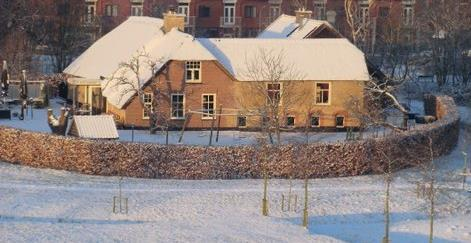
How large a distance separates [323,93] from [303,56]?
2.36 meters

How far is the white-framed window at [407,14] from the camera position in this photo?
77125mm

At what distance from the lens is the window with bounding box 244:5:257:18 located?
80938 millimetres

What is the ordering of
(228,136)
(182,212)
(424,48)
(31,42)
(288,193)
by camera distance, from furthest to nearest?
(424,48) < (31,42) < (228,136) < (288,193) < (182,212)

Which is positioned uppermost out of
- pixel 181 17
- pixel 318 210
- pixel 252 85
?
pixel 181 17

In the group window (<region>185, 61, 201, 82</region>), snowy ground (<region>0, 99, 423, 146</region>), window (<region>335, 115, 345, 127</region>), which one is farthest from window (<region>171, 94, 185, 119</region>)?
window (<region>335, 115, 345, 127</region>)

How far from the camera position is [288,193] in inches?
1299

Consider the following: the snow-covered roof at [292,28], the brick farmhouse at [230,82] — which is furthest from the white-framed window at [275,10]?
the brick farmhouse at [230,82]

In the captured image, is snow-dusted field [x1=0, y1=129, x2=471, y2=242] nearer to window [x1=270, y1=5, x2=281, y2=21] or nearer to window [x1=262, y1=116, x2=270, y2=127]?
window [x1=262, y1=116, x2=270, y2=127]

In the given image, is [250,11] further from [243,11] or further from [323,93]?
[323,93]

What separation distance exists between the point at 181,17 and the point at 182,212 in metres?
23.8

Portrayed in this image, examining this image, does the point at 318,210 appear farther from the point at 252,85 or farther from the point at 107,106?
the point at 107,106

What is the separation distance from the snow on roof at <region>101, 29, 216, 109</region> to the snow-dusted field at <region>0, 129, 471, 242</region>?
37.7 feet

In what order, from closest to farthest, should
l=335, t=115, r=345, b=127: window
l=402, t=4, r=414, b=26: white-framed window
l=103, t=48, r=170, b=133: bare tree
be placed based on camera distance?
l=103, t=48, r=170, b=133: bare tree → l=335, t=115, r=345, b=127: window → l=402, t=4, r=414, b=26: white-framed window

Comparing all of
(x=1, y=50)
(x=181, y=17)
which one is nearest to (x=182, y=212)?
(x=181, y=17)
